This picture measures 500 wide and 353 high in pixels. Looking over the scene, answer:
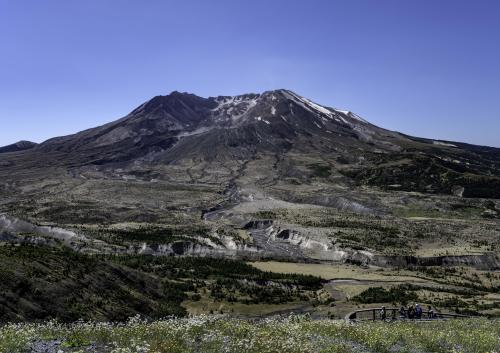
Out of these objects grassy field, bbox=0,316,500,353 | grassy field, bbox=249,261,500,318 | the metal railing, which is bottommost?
grassy field, bbox=249,261,500,318

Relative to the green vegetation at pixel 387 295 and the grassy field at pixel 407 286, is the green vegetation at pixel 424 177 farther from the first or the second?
the green vegetation at pixel 387 295

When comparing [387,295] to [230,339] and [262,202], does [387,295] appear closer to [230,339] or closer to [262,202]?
[230,339]

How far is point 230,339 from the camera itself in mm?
12555

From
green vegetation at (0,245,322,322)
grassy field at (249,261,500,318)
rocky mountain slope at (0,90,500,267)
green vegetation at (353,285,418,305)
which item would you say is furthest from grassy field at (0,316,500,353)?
rocky mountain slope at (0,90,500,267)

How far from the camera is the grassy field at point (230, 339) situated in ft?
37.1

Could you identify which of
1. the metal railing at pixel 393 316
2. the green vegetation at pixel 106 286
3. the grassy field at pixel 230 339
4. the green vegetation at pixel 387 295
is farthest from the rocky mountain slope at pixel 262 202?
the grassy field at pixel 230 339

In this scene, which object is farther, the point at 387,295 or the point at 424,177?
the point at 424,177

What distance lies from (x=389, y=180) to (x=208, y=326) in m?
144

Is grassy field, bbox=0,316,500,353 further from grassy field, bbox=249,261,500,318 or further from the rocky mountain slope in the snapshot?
the rocky mountain slope

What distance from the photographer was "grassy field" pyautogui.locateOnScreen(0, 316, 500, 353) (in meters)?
11.3

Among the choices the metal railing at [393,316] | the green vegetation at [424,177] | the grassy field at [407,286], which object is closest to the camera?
the metal railing at [393,316]

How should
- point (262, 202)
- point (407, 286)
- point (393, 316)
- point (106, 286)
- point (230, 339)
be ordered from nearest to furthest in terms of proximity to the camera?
point (230, 339) → point (393, 316) → point (106, 286) → point (407, 286) → point (262, 202)

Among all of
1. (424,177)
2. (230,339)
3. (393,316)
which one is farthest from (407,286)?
(424,177)

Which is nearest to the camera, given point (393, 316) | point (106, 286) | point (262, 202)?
point (393, 316)
